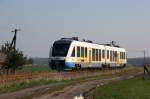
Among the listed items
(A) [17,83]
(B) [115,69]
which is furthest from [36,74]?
(B) [115,69]

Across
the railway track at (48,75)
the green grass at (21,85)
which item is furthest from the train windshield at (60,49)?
the green grass at (21,85)

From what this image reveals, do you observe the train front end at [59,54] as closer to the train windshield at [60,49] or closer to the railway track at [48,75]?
the train windshield at [60,49]

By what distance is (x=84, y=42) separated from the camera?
4866 centimetres

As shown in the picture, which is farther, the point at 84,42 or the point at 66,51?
the point at 84,42

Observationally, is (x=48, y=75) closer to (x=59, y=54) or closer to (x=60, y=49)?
(x=59, y=54)

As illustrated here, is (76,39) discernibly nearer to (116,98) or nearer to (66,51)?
(66,51)

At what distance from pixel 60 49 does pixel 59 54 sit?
0.54 metres

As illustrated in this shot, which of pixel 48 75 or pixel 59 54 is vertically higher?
pixel 59 54

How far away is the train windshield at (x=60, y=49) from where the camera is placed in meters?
45.0

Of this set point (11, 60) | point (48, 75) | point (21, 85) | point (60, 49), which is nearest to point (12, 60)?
point (11, 60)

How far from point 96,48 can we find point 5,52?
12.3 m

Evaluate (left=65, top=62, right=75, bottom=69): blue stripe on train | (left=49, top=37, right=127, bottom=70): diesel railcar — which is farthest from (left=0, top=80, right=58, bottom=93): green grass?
(left=49, top=37, right=127, bottom=70): diesel railcar

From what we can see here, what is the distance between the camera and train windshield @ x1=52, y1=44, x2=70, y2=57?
45.0m

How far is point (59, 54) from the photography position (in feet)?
149
